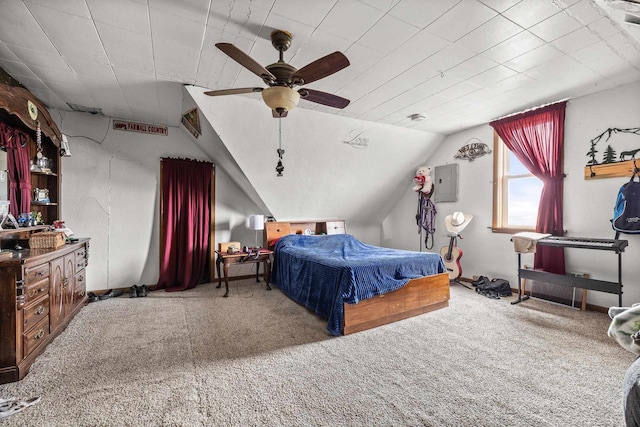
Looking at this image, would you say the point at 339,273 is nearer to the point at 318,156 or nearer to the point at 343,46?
the point at 343,46

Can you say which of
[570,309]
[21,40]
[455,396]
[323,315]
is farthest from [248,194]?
[570,309]

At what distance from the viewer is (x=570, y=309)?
3371 millimetres

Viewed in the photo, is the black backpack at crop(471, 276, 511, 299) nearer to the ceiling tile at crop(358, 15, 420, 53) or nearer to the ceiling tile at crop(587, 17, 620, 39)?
the ceiling tile at crop(587, 17, 620, 39)

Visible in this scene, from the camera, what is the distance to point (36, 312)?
2.18 meters

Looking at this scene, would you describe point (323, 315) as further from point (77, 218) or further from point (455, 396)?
point (77, 218)

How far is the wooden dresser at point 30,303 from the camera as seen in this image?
1.90 m

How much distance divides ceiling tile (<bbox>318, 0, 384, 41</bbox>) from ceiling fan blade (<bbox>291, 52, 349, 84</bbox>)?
0.36 metres

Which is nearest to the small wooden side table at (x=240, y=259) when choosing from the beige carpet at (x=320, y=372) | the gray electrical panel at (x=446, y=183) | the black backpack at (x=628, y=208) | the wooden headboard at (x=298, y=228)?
the wooden headboard at (x=298, y=228)

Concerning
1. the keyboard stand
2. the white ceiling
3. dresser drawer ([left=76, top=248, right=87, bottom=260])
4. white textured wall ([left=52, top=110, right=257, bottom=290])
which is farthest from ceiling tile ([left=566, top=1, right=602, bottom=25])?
dresser drawer ([left=76, top=248, right=87, bottom=260])

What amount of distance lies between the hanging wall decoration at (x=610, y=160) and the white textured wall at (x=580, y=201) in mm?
44

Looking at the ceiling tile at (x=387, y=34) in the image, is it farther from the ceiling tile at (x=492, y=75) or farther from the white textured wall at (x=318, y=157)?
the white textured wall at (x=318, y=157)

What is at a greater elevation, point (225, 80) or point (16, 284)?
point (225, 80)

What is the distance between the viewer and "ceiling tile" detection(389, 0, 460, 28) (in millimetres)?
1816

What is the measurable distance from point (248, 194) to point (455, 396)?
3913 mm
